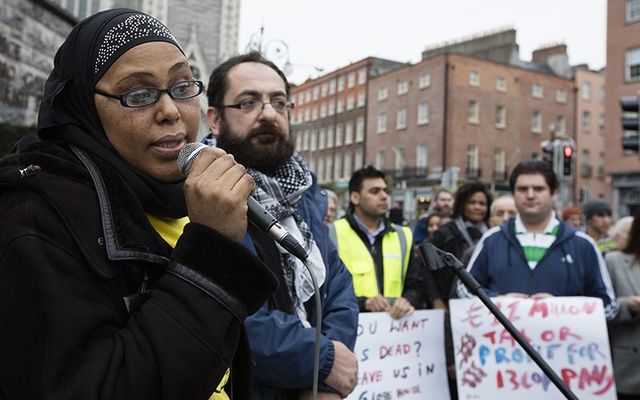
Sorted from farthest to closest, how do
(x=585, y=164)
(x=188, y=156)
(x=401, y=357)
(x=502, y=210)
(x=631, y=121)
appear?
(x=585, y=164)
(x=631, y=121)
(x=502, y=210)
(x=401, y=357)
(x=188, y=156)

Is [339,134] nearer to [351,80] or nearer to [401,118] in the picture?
[351,80]

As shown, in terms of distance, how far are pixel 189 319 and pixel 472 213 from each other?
5294 millimetres

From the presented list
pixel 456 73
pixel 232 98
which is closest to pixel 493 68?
pixel 456 73

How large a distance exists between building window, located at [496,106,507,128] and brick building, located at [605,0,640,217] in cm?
1213

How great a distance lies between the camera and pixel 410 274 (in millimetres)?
4625

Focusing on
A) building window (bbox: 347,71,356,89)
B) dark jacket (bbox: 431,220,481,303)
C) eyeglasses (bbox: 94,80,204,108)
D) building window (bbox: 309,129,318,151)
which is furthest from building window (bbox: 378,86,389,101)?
eyeglasses (bbox: 94,80,204,108)

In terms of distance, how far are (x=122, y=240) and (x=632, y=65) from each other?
32.7 meters

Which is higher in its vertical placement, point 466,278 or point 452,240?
point 452,240

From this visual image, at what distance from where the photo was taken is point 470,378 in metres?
3.98

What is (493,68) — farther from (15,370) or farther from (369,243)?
(15,370)

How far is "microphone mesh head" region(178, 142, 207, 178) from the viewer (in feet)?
4.69

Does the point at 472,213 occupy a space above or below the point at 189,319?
above

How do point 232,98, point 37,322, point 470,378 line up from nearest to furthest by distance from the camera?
point 37,322 → point 232,98 → point 470,378

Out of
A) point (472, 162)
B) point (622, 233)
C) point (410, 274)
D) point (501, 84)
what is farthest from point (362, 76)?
point (410, 274)
